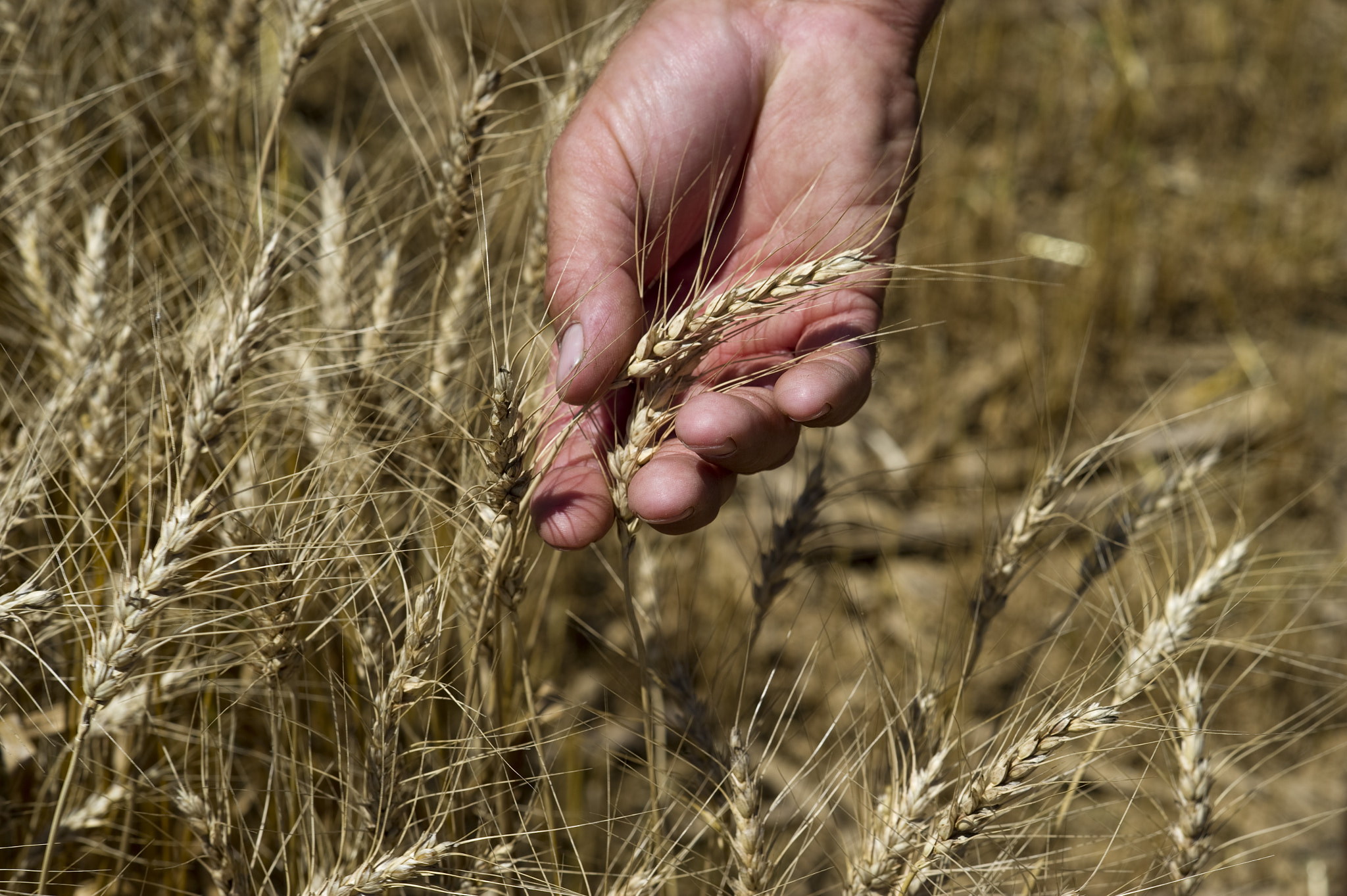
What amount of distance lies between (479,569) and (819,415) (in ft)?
1.46

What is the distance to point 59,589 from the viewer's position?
3.16 ft

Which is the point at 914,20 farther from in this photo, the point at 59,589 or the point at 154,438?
the point at 59,589

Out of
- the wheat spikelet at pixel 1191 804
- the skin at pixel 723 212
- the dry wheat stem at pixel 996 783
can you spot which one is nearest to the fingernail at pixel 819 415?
the skin at pixel 723 212

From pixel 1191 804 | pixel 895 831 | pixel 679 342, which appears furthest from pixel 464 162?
pixel 1191 804

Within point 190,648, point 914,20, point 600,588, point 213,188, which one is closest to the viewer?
point 190,648

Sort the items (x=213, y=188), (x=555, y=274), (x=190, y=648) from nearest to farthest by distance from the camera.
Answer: (x=555, y=274), (x=190, y=648), (x=213, y=188)

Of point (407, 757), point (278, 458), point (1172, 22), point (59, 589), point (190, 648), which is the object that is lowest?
point (1172, 22)

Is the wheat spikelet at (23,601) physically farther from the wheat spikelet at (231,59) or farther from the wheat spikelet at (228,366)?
the wheat spikelet at (231,59)

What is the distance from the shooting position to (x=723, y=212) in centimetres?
154

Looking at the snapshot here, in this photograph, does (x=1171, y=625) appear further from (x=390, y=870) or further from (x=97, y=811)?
(x=97, y=811)

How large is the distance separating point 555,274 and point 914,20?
0.87 metres

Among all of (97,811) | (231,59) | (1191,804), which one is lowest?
(1191,804)

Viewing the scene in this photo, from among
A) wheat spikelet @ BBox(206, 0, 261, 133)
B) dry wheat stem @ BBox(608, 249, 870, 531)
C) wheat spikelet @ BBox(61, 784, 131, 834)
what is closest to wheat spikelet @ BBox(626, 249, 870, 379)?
dry wheat stem @ BBox(608, 249, 870, 531)

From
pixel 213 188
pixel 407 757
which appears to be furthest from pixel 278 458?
pixel 213 188
